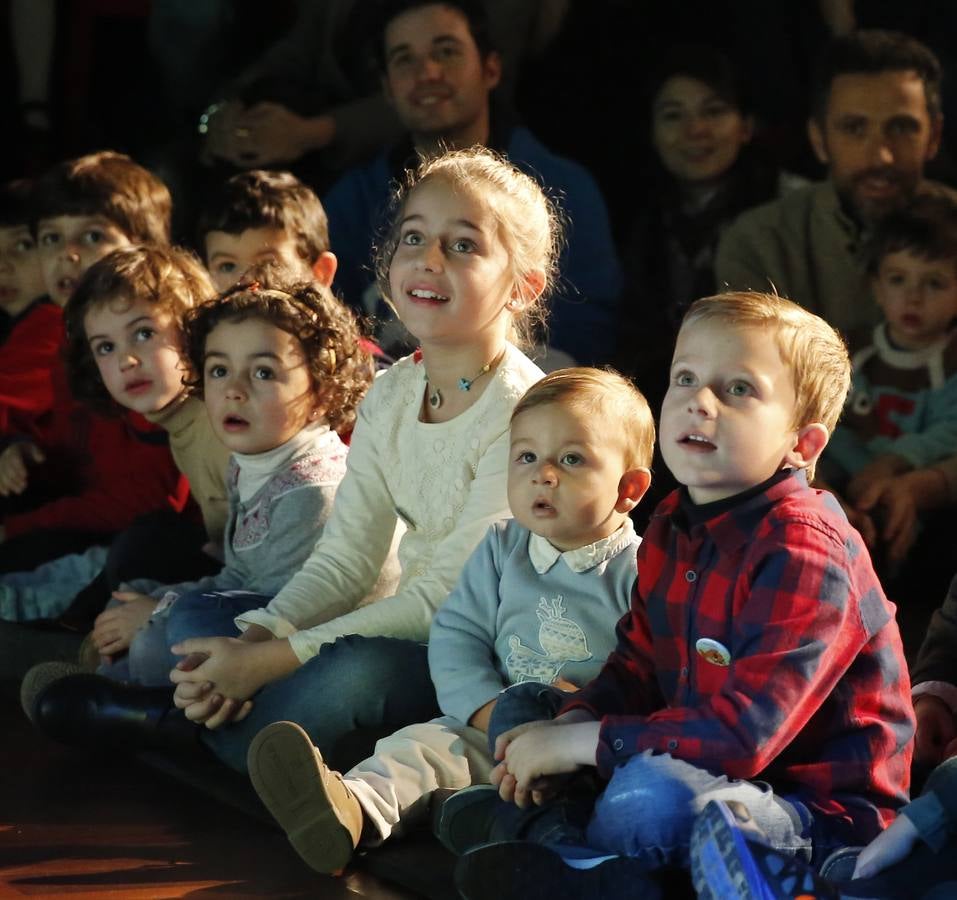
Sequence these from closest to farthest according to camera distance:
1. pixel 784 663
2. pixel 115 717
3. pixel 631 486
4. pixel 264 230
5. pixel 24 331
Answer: pixel 784 663, pixel 631 486, pixel 115 717, pixel 264 230, pixel 24 331

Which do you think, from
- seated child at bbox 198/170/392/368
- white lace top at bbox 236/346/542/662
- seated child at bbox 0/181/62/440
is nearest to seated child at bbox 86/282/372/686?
white lace top at bbox 236/346/542/662

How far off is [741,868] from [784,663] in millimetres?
209

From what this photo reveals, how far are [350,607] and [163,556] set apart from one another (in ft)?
1.54

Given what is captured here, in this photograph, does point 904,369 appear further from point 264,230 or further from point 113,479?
point 113,479

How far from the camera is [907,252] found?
3.31 metres

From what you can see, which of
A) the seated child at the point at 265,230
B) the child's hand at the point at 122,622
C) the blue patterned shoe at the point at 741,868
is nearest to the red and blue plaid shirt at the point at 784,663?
the blue patterned shoe at the point at 741,868

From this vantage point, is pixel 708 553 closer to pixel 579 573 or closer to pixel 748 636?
pixel 748 636

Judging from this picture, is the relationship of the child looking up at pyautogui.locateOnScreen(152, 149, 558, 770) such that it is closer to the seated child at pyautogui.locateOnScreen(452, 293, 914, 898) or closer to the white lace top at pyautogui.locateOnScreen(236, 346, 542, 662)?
the white lace top at pyautogui.locateOnScreen(236, 346, 542, 662)

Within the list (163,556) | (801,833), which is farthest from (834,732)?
(163,556)

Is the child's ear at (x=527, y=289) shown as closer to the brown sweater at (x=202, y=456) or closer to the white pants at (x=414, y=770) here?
the white pants at (x=414, y=770)

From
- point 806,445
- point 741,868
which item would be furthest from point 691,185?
point 741,868

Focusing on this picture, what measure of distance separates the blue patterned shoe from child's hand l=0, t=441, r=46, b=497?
1890mm

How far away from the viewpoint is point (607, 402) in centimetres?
204

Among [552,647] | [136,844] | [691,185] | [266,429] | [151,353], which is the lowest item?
[136,844]
